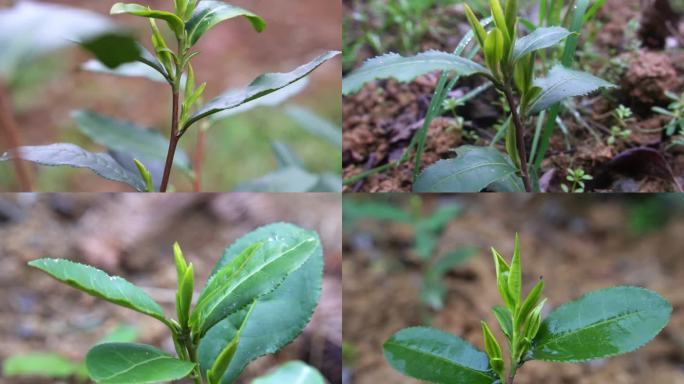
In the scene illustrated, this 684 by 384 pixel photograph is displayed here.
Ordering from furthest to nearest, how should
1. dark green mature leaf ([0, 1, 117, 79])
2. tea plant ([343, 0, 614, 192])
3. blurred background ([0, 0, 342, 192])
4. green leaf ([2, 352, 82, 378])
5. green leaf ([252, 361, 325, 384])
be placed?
blurred background ([0, 0, 342, 192]) → green leaf ([2, 352, 82, 378]) → tea plant ([343, 0, 614, 192]) → green leaf ([252, 361, 325, 384]) → dark green mature leaf ([0, 1, 117, 79])

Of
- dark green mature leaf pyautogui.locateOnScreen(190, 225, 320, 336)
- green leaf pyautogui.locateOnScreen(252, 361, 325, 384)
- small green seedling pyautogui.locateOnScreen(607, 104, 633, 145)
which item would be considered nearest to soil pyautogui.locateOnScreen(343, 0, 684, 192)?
small green seedling pyautogui.locateOnScreen(607, 104, 633, 145)

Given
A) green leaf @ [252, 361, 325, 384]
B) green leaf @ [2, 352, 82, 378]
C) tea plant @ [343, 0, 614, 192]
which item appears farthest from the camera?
green leaf @ [2, 352, 82, 378]

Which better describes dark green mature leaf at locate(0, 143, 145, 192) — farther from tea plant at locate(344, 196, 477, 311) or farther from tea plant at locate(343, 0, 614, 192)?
tea plant at locate(344, 196, 477, 311)

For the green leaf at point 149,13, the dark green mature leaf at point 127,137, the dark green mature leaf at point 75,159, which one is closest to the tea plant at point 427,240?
the dark green mature leaf at point 127,137

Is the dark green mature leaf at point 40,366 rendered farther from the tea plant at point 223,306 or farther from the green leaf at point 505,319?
the green leaf at point 505,319

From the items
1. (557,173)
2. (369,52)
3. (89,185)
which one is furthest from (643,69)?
(89,185)

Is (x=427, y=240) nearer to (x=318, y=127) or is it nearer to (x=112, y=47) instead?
(x=318, y=127)

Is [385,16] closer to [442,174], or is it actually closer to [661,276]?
[442,174]
